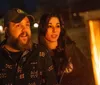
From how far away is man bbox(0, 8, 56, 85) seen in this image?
3180 mm

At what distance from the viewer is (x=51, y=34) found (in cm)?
389

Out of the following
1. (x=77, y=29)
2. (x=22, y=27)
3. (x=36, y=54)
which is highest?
(x=22, y=27)

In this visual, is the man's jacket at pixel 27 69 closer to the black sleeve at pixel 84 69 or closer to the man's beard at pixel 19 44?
the man's beard at pixel 19 44

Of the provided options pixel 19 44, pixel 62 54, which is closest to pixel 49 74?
pixel 19 44

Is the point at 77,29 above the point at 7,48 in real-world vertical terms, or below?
below

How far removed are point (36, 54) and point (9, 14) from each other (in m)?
0.65

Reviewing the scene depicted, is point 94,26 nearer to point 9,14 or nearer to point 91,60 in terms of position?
point 91,60

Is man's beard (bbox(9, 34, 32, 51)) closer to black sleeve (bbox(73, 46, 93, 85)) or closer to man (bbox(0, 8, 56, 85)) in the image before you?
man (bbox(0, 8, 56, 85))

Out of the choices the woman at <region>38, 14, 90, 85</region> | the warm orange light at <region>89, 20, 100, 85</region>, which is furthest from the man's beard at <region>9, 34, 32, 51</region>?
the warm orange light at <region>89, 20, 100, 85</region>

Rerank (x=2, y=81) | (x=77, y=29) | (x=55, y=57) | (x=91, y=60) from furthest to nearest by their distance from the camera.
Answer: (x=77, y=29)
(x=91, y=60)
(x=55, y=57)
(x=2, y=81)

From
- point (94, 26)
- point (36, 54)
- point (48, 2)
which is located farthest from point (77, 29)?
point (36, 54)

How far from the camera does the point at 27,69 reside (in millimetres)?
3199

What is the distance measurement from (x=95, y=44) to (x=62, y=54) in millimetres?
634

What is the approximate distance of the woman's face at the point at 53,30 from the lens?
153 inches
